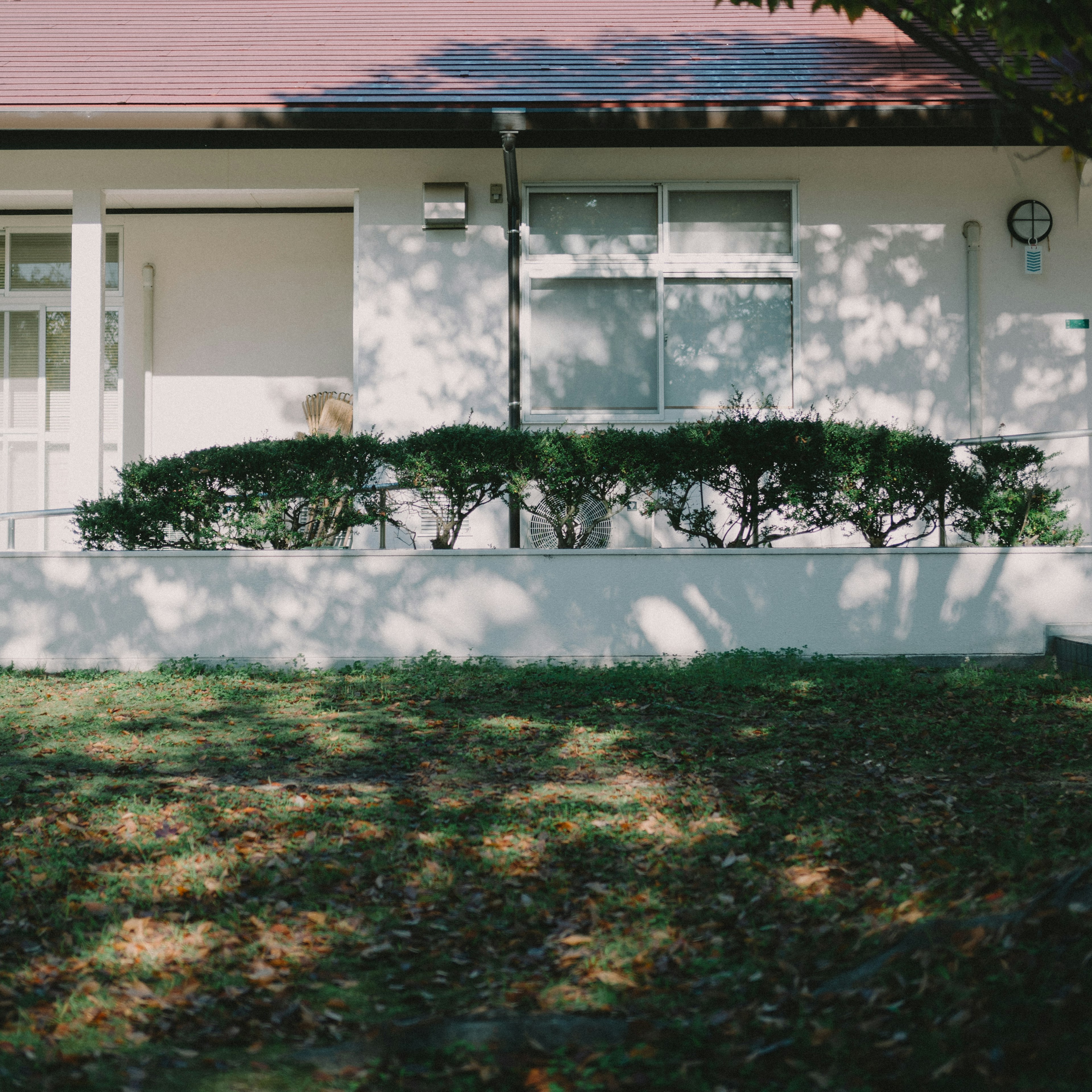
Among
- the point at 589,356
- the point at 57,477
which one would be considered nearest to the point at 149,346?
the point at 57,477

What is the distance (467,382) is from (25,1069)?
7534 millimetres

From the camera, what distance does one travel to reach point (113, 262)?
11914 millimetres

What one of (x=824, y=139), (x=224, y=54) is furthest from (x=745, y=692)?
(x=224, y=54)

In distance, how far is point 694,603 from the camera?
7.86 m

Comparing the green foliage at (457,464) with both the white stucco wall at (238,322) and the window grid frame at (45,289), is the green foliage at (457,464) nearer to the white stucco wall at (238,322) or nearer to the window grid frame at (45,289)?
the white stucco wall at (238,322)

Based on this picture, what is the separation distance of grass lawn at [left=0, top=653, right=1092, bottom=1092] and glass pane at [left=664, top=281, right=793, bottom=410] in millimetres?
3934

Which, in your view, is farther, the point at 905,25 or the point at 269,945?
the point at 905,25

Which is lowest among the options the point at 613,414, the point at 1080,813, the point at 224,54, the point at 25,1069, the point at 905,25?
the point at 25,1069

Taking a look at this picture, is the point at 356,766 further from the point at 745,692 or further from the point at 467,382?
the point at 467,382

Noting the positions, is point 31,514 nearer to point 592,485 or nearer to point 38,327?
point 38,327

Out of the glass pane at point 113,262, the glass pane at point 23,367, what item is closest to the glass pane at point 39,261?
the glass pane at point 23,367

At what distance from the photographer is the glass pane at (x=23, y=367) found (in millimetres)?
12039

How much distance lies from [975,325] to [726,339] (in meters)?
2.22

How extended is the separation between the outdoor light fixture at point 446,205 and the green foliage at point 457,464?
8.60 ft
